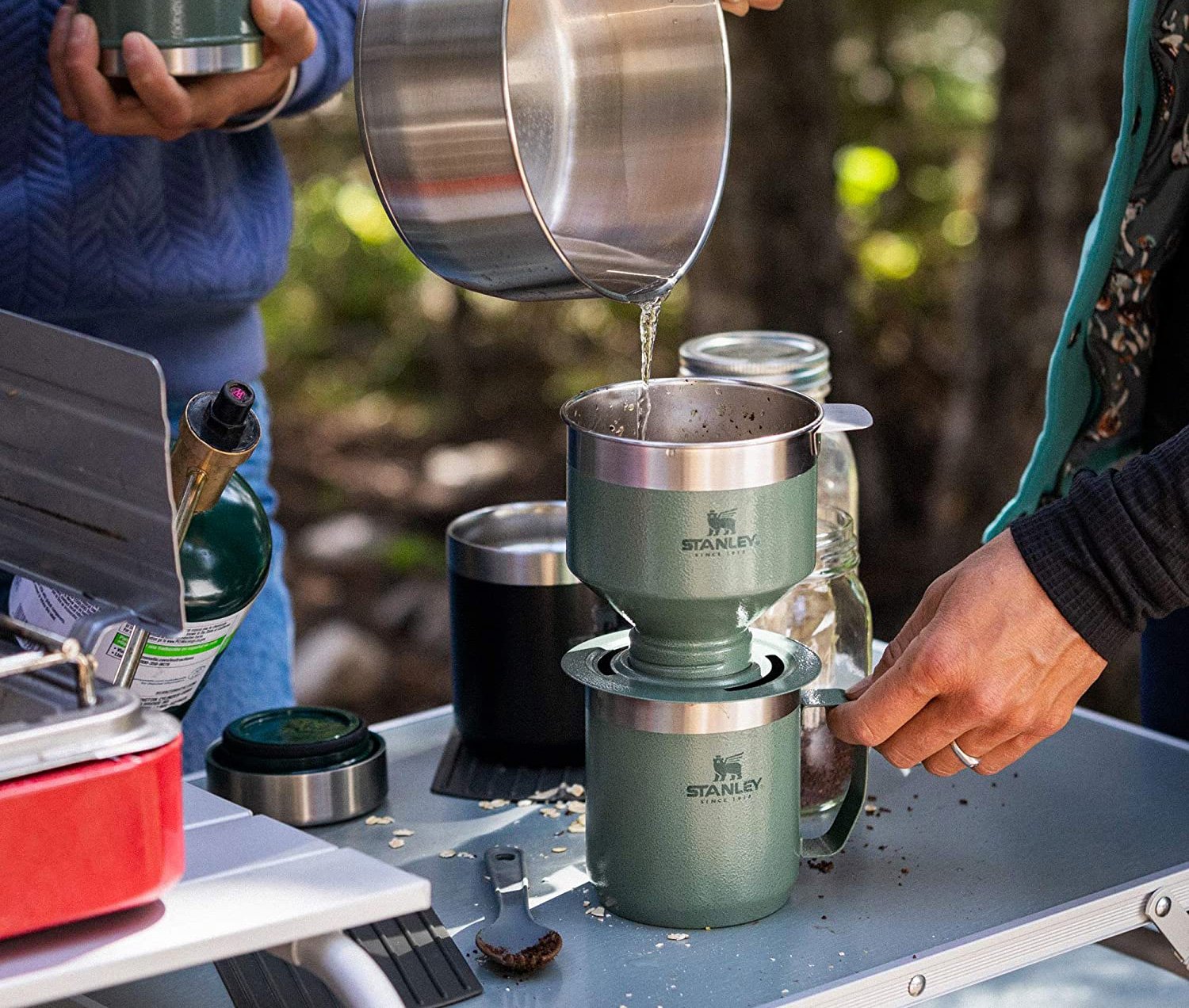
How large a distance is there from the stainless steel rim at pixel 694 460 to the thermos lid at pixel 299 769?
349 millimetres

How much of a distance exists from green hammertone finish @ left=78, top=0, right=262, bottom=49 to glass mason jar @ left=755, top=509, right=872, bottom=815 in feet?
1.91

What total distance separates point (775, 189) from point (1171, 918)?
2.27m

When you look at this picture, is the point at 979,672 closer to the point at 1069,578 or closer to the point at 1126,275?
the point at 1069,578

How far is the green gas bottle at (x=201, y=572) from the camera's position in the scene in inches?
38.0

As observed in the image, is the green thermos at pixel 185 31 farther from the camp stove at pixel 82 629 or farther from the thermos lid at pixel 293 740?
the thermos lid at pixel 293 740

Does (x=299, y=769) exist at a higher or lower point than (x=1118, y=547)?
lower

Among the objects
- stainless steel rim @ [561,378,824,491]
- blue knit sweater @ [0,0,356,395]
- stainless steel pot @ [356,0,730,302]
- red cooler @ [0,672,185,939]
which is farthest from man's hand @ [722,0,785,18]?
red cooler @ [0,672,185,939]

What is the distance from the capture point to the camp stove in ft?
2.44

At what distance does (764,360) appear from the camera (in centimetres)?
135

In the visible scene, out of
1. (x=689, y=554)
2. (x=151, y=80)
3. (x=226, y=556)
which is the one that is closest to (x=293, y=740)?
(x=226, y=556)

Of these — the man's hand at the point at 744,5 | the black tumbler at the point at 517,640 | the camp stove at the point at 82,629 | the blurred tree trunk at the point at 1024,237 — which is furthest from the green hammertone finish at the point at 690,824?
the blurred tree trunk at the point at 1024,237

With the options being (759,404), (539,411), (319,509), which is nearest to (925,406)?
(539,411)

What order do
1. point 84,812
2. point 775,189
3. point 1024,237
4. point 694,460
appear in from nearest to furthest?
1. point 84,812
2. point 694,460
3. point 1024,237
4. point 775,189

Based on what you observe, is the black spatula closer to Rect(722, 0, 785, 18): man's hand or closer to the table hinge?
the table hinge
